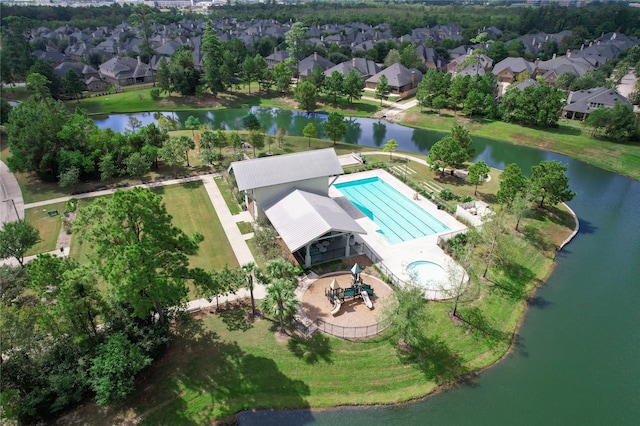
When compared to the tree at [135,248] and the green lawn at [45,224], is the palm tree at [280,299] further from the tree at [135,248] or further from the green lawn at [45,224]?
the green lawn at [45,224]

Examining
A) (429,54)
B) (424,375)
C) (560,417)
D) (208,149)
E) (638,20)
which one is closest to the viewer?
(560,417)

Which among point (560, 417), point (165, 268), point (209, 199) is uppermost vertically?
point (165, 268)

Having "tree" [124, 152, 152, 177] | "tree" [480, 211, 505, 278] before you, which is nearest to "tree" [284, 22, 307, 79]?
"tree" [124, 152, 152, 177]

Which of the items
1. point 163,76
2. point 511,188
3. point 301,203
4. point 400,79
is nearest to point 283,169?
point 301,203

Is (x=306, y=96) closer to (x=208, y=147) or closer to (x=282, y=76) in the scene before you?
(x=282, y=76)

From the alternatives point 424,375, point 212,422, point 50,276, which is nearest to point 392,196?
→ point 424,375

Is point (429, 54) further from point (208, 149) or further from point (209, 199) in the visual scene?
point (209, 199)

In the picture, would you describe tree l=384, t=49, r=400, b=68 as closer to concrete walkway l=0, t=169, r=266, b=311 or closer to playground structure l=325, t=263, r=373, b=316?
concrete walkway l=0, t=169, r=266, b=311
